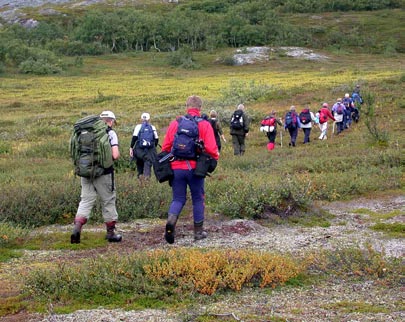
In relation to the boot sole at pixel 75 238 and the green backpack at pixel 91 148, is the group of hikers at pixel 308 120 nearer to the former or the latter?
the green backpack at pixel 91 148

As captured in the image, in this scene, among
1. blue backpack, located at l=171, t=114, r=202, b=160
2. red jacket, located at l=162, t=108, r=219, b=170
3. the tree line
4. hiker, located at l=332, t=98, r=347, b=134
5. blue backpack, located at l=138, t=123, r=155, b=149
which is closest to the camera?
blue backpack, located at l=171, t=114, r=202, b=160

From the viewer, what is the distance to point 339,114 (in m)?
26.0

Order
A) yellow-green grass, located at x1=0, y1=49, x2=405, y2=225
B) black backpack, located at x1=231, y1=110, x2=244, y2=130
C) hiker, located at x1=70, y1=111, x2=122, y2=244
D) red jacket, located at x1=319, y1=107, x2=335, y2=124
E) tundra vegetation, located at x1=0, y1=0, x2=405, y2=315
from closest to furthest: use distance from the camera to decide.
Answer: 1. tundra vegetation, located at x1=0, y1=0, x2=405, y2=315
2. hiker, located at x1=70, y1=111, x2=122, y2=244
3. yellow-green grass, located at x1=0, y1=49, x2=405, y2=225
4. black backpack, located at x1=231, y1=110, x2=244, y2=130
5. red jacket, located at x1=319, y1=107, x2=335, y2=124

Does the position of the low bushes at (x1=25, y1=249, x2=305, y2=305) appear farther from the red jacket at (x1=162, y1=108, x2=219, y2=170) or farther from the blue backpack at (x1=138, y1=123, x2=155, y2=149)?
the blue backpack at (x1=138, y1=123, x2=155, y2=149)

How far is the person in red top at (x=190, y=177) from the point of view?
8.76 m

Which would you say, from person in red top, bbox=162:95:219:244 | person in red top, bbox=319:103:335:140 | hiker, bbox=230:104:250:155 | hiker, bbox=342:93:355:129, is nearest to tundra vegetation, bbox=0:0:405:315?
person in red top, bbox=319:103:335:140

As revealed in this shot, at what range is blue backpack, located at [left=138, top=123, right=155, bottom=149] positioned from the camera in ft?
48.4

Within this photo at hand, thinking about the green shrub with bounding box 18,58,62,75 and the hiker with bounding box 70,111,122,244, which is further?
the green shrub with bounding box 18,58,62,75

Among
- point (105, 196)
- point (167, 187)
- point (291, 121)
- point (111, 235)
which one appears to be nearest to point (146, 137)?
point (167, 187)

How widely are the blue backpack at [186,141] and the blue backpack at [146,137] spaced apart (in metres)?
6.07

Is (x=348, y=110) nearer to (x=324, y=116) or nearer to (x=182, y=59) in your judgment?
(x=324, y=116)

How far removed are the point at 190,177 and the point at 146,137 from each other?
613 cm

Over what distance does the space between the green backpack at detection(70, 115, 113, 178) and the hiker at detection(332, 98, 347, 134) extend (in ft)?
60.8

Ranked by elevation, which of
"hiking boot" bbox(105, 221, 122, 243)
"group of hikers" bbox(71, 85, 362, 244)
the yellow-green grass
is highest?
"group of hikers" bbox(71, 85, 362, 244)
